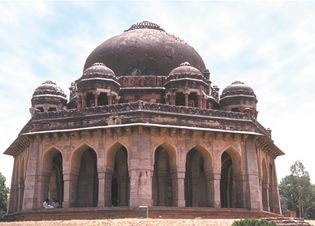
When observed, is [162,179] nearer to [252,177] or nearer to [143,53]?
[252,177]

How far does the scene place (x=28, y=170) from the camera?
2098cm

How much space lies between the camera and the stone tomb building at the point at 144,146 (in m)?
19.8

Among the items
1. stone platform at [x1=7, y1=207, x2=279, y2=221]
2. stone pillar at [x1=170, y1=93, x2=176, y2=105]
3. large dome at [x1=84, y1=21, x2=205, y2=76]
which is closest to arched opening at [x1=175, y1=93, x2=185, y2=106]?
stone pillar at [x1=170, y1=93, x2=176, y2=105]

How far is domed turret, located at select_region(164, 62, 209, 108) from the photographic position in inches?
899

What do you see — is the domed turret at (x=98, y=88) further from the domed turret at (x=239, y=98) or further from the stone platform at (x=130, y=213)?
the domed turret at (x=239, y=98)

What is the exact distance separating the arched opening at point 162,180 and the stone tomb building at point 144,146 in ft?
0.15

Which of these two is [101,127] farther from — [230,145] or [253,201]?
[253,201]

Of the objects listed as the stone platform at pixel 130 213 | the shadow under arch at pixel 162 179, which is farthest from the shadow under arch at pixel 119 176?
the stone platform at pixel 130 213

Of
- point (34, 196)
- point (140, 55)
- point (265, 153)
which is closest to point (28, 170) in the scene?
point (34, 196)

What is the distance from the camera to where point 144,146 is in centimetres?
1934

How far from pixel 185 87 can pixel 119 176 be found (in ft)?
18.0

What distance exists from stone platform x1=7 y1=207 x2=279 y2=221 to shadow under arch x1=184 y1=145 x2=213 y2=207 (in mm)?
1835

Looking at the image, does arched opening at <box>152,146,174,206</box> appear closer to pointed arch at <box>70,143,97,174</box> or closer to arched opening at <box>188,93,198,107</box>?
pointed arch at <box>70,143,97,174</box>

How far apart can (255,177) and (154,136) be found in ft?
16.8
